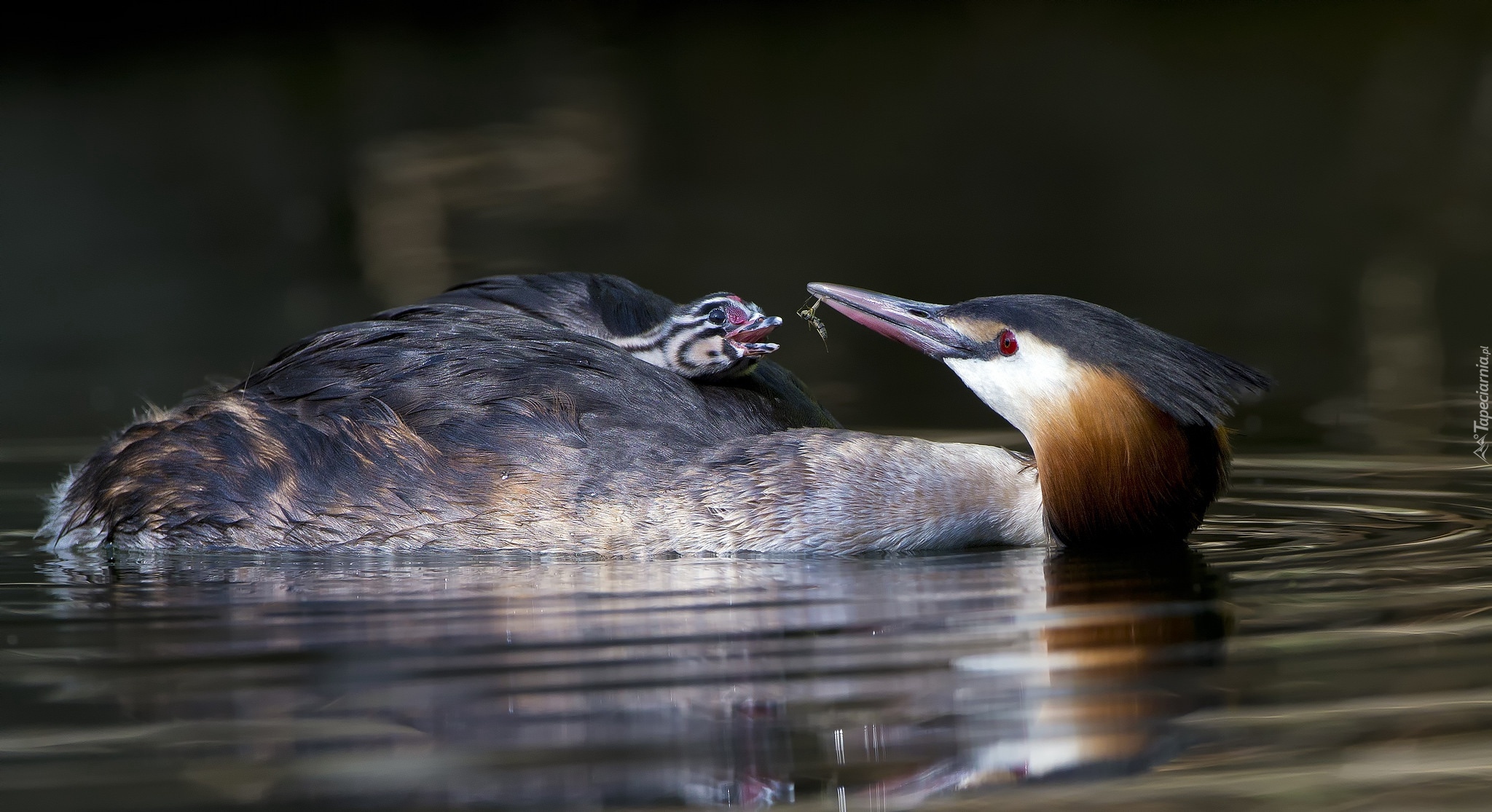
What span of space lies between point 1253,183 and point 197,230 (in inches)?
294

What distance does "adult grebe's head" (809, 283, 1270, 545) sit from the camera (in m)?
4.80

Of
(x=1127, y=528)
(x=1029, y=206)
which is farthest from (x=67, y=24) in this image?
(x=1127, y=528)

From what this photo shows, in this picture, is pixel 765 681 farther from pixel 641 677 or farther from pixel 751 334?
pixel 751 334

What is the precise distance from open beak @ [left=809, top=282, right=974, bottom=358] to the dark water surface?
2.06 feet

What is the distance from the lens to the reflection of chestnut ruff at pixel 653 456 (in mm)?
4918

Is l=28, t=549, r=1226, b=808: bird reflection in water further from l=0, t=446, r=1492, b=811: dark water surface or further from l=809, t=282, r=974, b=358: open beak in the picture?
l=809, t=282, r=974, b=358: open beak

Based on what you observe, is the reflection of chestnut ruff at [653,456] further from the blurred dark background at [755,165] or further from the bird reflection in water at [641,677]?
the blurred dark background at [755,165]

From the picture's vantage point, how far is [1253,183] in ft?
42.2

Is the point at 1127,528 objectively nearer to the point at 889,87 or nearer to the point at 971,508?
the point at 971,508

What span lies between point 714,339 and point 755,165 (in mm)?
8045

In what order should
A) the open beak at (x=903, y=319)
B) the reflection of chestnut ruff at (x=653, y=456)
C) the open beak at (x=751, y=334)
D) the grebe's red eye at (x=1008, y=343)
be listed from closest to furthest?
the reflection of chestnut ruff at (x=653, y=456)
the grebe's red eye at (x=1008, y=343)
the open beak at (x=903, y=319)
the open beak at (x=751, y=334)

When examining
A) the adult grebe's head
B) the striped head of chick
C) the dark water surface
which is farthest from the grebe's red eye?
the striped head of chick

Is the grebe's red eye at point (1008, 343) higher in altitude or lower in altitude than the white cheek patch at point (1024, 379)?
higher

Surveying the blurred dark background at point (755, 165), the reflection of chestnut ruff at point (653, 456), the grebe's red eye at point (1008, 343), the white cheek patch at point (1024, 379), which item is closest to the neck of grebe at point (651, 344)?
the reflection of chestnut ruff at point (653, 456)
